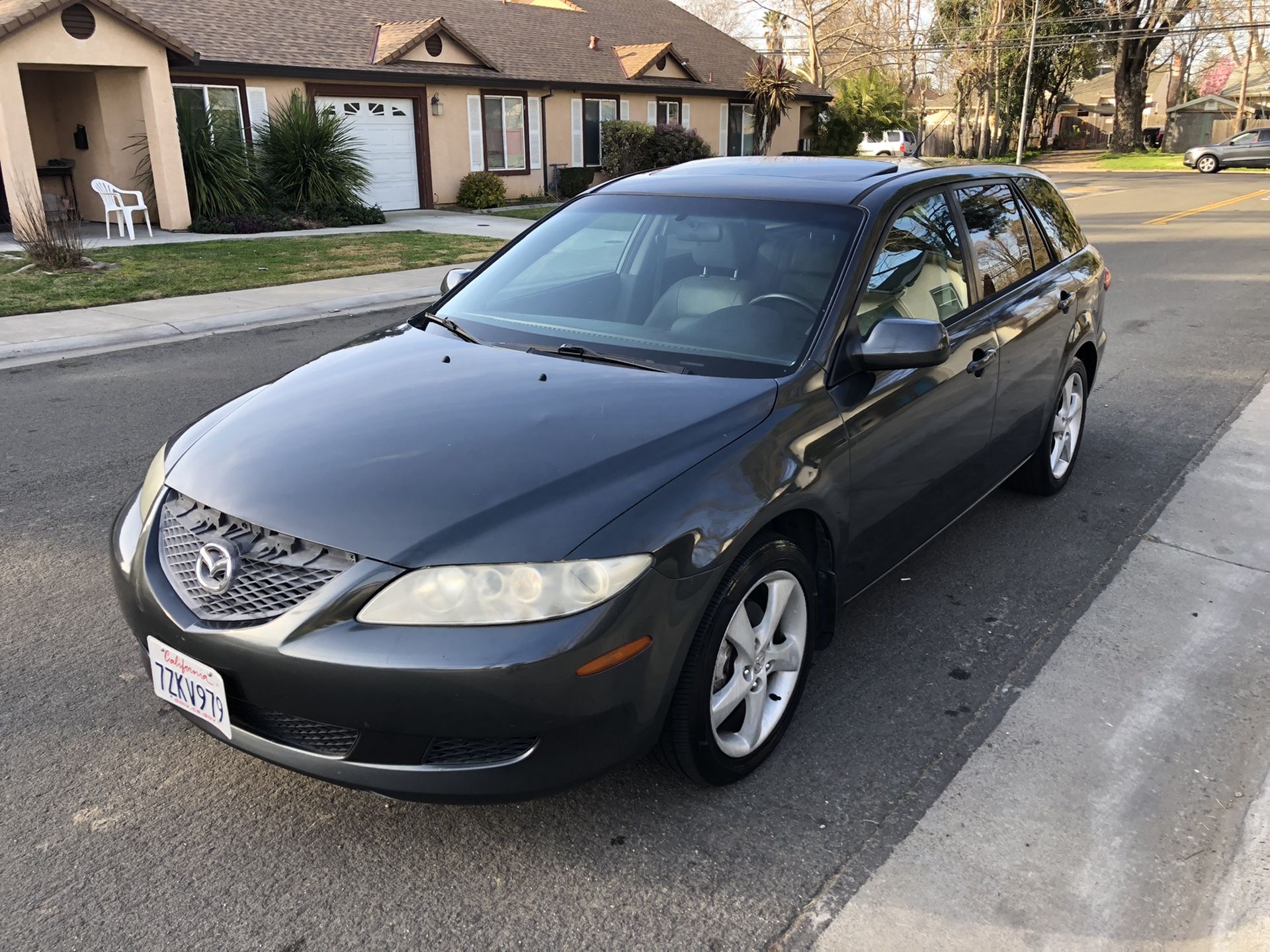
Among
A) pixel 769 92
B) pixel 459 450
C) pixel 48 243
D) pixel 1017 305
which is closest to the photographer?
pixel 459 450

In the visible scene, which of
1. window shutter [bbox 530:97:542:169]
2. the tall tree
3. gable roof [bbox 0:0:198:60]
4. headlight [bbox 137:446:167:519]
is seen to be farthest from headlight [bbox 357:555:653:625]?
the tall tree

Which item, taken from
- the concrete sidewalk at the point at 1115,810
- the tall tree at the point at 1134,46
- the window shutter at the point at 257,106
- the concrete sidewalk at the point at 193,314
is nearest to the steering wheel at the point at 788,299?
the concrete sidewalk at the point at 1115,810

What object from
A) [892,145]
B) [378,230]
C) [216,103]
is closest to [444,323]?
[378,230]

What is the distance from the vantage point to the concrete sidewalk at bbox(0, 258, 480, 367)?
9055 mm

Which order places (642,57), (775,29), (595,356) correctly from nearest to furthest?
(595,356) → (642,57) → (775,29)

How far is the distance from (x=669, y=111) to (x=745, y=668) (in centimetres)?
2888

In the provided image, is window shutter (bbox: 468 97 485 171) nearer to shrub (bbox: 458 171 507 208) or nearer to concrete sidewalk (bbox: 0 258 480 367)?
shrub (bbox: 458 171 507 208)

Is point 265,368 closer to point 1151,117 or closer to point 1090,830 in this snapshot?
point 1090,830

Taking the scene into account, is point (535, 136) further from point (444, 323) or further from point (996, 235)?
point (444, 323)

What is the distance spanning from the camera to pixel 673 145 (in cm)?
2698

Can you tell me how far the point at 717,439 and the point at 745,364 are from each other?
21.5 inches

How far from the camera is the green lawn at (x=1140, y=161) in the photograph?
146 feet

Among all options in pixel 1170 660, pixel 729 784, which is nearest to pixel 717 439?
pixel 729 784

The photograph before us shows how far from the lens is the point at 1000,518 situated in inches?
202
